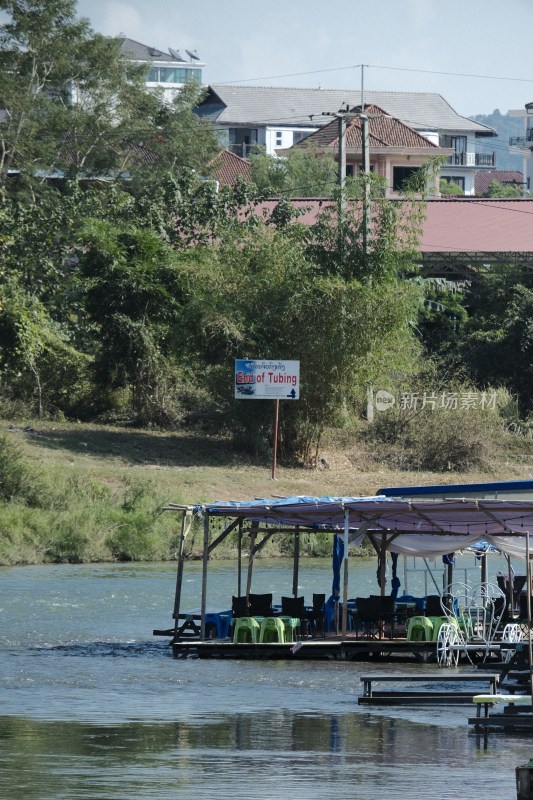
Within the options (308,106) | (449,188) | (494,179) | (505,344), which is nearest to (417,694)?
(505,344)

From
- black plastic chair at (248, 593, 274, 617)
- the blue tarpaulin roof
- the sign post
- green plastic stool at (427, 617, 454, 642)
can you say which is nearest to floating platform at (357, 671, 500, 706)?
the blue tarpaulin roof

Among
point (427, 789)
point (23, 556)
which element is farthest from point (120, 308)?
point (427, 789)

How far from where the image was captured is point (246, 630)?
76.8 feet

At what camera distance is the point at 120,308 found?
4569 cm

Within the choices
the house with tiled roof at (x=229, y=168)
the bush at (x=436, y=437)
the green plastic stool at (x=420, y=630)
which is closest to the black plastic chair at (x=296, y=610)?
the green plastic stool at (x=420, y=630)

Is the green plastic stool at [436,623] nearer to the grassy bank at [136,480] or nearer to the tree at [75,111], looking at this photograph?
the grassy bank at [136,480]

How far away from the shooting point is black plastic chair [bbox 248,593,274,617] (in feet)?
78.4

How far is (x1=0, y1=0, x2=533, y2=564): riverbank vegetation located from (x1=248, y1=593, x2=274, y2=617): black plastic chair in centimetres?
1291

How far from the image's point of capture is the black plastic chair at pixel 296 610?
23.8 m

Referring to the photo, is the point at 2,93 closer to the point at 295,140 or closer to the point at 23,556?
the point at 23,556

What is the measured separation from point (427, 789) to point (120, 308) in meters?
33.1

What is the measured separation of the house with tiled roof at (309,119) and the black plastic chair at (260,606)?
83.3 metres

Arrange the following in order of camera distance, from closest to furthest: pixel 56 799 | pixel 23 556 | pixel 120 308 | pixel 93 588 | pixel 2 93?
pixel 56 799, pixel 93 588, pixel 23 556, pixel 120 308, pixel 2 93

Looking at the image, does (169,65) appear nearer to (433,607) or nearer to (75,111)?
(75,111)
